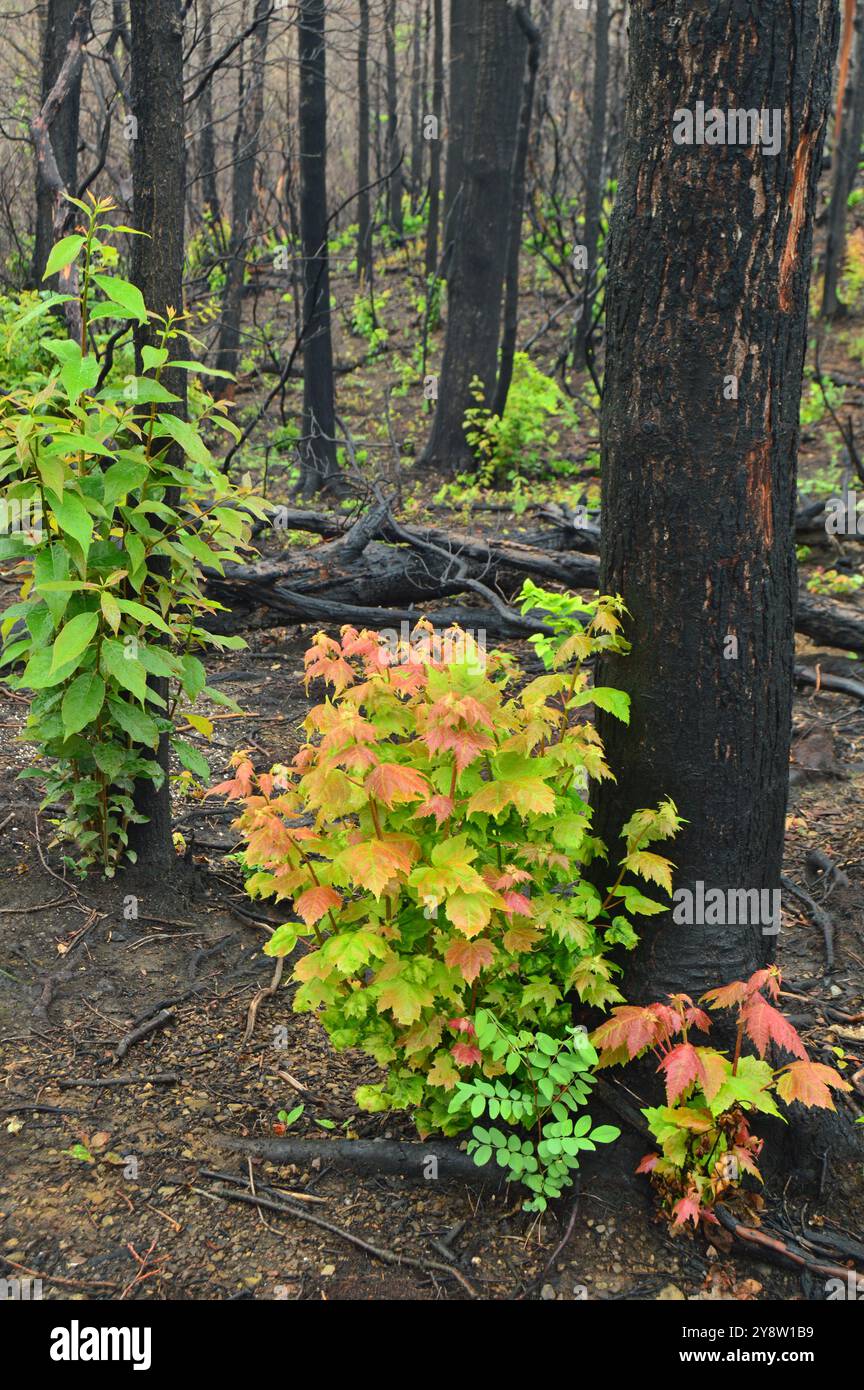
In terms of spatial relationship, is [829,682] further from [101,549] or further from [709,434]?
[101,549]

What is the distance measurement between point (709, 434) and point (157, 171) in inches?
96.2

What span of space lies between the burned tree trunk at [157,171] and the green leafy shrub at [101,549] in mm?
179

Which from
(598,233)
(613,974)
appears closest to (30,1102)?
(613,974)

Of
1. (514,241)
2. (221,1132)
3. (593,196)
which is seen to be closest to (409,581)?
(221,1132)

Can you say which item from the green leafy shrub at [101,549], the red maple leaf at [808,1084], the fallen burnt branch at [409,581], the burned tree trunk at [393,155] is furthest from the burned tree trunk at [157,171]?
the burned tree trunk at [393,155]

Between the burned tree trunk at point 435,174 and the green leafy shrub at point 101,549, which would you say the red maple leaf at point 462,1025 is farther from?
the burned tree trunk at point 435,174

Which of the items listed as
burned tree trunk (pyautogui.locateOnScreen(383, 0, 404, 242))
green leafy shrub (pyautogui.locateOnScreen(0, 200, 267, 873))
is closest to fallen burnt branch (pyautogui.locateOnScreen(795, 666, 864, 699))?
green leafy shrub (pyautogui.locateOnScreen(0, 200, 267, 873))

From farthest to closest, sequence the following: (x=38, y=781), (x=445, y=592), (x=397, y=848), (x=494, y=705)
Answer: (x=445, y=592) → (x=38, y=781) → (x=494, y=705) → (x=397, y=848)

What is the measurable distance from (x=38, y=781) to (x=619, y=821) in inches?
112

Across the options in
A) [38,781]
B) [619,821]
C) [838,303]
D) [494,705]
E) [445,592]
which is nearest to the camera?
[494,705]

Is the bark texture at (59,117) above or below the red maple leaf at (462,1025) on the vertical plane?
above

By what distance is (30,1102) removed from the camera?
3230 millimetres

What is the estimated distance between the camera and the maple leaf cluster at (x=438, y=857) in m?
2.56
